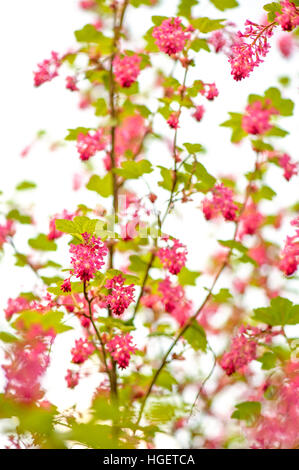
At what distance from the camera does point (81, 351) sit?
9.57 ft

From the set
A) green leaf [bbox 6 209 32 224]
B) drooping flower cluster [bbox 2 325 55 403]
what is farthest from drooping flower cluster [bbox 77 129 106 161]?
drooping flower cluster [bbox 2 325 55 403]

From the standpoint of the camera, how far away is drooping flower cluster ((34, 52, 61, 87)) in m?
3.79

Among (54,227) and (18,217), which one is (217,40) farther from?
(18,217)

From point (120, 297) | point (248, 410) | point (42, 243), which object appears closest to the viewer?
point (120, 297)

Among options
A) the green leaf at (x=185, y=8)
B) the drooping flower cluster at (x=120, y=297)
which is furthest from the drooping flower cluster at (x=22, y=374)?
the green leaf at (x=185, y=8)

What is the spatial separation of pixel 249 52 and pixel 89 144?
66.9 inches

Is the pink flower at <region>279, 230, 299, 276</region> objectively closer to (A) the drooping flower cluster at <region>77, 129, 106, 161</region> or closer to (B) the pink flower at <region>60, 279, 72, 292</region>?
(B) the pink flower at <region>60, 279, 72, 292</region>

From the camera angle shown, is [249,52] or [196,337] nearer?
[249,52]

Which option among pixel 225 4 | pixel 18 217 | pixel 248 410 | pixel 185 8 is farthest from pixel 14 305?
pixel 225 4

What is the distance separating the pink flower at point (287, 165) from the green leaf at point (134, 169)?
1027 millimetres

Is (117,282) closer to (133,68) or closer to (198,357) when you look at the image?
(133,68)

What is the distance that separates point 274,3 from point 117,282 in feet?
4.53

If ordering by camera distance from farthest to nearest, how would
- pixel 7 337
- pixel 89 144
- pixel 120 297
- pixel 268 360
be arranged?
pixel 89 144
pixel 268 360
pixel 120 297
pixel 7 337

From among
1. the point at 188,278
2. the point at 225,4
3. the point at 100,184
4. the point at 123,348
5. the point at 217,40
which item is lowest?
the point at 123,348
